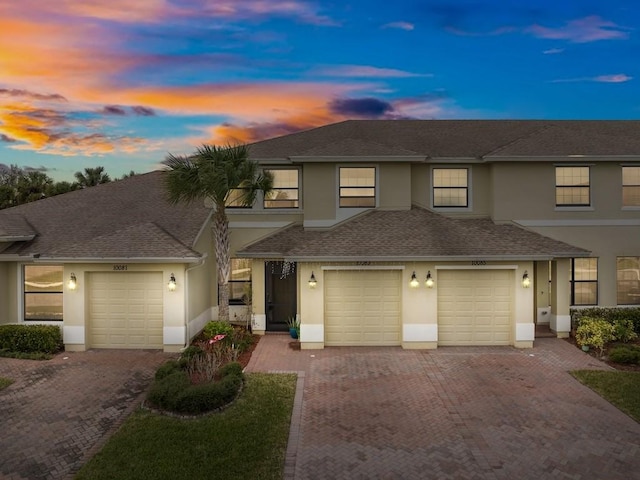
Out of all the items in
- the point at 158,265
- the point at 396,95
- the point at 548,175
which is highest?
the point at 396,95

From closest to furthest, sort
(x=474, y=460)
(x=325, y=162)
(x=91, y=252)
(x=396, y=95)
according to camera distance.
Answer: (x=474, y=460), (x=91, y=252), (x=325, y=162), (x=396, y=95)

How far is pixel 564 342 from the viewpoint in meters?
13.8

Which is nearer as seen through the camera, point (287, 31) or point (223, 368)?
point (223, 368)

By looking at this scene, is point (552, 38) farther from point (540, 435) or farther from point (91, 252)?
point (91, 252)

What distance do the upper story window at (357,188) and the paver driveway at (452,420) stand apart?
603 cm

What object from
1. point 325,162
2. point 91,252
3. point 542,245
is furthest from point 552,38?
point 91,252

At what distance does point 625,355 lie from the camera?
452 inches

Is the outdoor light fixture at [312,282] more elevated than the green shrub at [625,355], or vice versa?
the outdoor light fixture at [312,282]

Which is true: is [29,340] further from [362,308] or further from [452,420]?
[452,420]

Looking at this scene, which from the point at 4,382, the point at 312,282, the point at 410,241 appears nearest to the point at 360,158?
the point at 410,241

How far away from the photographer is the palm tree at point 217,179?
481 inches

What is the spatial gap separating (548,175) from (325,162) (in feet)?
29.3

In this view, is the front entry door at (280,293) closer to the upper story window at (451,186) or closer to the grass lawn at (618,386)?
the upper story window at (451,186)

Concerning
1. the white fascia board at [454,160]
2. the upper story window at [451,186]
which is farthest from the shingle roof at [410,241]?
the white fascia board at [454,160]
